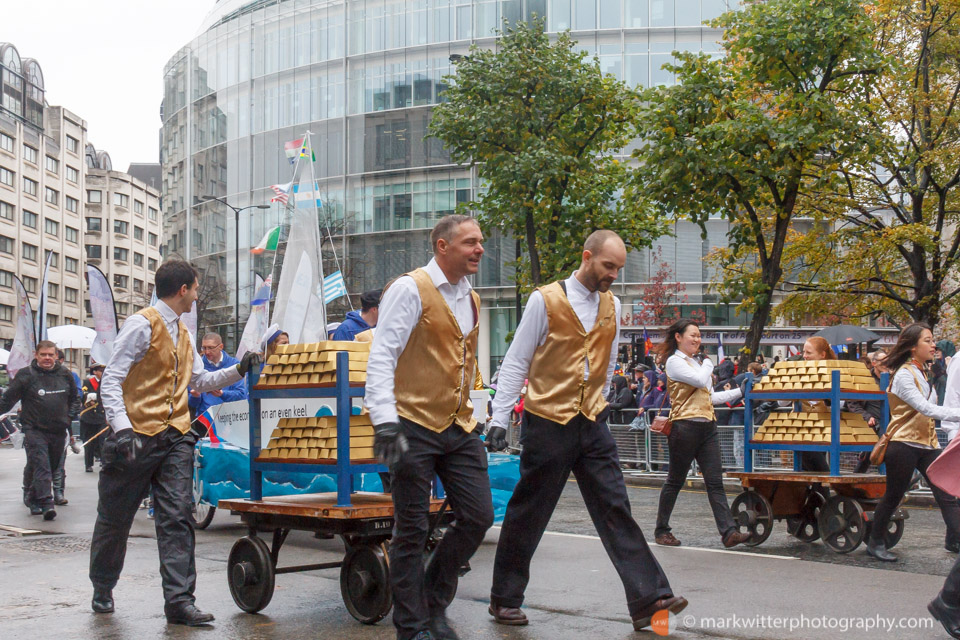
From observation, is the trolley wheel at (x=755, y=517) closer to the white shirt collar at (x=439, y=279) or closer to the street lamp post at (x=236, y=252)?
the white shirt collar at (x=439, y=279)

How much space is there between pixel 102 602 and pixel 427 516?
7.59ft

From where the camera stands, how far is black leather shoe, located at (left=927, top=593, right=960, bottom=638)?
5.08m

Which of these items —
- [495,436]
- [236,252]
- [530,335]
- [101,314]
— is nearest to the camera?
[495,436]

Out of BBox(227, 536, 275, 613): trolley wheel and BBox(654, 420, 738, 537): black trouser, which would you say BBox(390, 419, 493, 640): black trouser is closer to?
BBox(227, 536, 275, 613): trolley wheel

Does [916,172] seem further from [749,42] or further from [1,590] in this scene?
[1,590]

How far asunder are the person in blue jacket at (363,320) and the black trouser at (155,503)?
2.73m

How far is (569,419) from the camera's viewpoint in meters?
5.45

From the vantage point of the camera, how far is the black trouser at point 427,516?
482 cm

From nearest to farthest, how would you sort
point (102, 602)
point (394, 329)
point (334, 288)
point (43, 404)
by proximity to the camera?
point (394, 329) → point (102, 602) → point (43, 404) → point (334, 288)

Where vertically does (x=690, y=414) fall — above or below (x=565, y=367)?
below

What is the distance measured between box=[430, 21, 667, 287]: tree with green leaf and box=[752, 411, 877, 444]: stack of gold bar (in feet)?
40.4

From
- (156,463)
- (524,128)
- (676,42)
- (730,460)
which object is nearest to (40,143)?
(676,42)

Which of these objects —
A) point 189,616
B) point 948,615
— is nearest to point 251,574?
point 189,616

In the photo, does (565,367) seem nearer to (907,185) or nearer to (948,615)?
(948,615)
